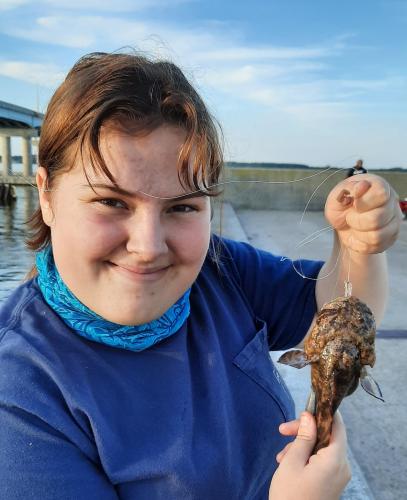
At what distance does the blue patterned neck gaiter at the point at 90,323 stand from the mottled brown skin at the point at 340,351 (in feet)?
1.78

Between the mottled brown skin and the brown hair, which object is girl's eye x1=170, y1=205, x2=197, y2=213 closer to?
the brown hair

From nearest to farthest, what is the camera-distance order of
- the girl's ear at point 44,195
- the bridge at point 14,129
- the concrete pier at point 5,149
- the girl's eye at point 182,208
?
the girl's eye at point 182,208 → the girl's ear at point 44,195 → the bridge at point 14,129 → the concrete pier at point 5,149

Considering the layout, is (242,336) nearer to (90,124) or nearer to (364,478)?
(90,124)

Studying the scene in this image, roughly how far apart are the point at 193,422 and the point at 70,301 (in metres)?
0.56

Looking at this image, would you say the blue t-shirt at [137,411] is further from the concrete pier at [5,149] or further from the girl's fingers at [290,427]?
the concrete pier at [5,149]

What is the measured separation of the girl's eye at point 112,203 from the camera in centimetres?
144

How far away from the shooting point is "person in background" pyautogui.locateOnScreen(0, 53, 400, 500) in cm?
140

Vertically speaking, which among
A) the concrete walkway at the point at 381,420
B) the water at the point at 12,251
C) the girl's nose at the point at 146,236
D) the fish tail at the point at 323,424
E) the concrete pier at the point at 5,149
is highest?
the girl's nose at the point at 146,236

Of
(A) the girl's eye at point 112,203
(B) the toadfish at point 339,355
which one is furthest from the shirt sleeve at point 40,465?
(B) the toadfish at point 339,355

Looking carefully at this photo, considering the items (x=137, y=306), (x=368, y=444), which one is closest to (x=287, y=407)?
(x=137, y=306)

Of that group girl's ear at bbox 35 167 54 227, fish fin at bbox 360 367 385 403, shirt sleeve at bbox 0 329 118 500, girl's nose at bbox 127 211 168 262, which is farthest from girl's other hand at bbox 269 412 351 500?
girl's ear at bbox 35 167 54 227

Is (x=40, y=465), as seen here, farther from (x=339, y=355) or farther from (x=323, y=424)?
(x=339, y=355)

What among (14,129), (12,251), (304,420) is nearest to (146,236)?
(304,420)

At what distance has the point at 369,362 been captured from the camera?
5.52 feet
